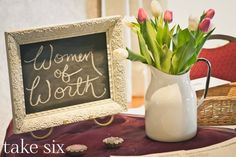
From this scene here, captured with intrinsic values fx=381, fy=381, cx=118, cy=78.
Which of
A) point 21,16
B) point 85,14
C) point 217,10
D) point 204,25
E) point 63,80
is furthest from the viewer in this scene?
point 217,10

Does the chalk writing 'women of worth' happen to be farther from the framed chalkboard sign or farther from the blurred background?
the blurred background

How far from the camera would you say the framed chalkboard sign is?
99cm

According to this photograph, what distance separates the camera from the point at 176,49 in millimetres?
987

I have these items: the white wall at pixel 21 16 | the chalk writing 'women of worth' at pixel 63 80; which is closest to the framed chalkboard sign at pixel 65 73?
the chalk writing 'women of worth' at pixel 63 80

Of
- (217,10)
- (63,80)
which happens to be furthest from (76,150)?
(217,10)

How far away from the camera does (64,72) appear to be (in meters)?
1.05

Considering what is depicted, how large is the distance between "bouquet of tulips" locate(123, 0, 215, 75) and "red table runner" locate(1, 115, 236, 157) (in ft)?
0.64

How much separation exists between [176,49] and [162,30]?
0.06 meters

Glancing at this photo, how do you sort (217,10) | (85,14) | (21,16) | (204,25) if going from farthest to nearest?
(217,10)
(85,14)
(21,16)
(204,25)

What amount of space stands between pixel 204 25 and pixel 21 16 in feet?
4.13

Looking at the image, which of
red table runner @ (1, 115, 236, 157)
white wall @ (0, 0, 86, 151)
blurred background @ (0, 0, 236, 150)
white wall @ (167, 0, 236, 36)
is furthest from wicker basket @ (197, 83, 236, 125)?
white wall @ (167, 0, 236, 36)

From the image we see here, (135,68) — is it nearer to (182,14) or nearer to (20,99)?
(182,14)

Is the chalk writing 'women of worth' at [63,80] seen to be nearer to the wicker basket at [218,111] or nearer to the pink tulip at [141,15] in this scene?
the pink tulip at [141,15]

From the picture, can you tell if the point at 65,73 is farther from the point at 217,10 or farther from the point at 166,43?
the point at 217,10
